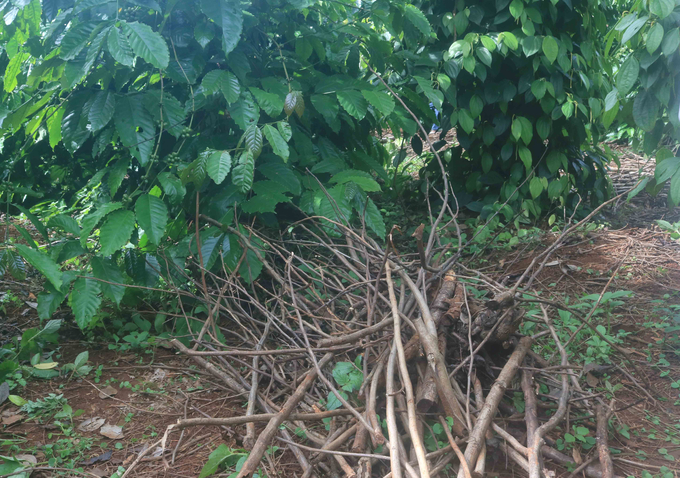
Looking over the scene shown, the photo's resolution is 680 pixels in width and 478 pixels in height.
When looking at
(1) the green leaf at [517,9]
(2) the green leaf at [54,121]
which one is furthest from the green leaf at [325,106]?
(1) the green leaf at [517,9]

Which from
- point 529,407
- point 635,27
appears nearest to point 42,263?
point 529,407

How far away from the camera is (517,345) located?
5.83 ft

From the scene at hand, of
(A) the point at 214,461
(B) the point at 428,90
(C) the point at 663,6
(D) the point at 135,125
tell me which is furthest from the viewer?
(B) the point at 428,90

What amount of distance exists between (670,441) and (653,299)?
1.09 meters

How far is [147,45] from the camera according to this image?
5.94 ft

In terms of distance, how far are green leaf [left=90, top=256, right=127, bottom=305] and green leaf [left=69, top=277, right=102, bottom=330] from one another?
4cm

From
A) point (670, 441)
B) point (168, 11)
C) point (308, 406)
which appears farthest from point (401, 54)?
point (670, 441)

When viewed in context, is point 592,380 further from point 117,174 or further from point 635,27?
point 117,174

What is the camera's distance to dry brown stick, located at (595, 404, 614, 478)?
1386mm

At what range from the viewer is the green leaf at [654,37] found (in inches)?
75.0

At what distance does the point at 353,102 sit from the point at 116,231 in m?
1.24

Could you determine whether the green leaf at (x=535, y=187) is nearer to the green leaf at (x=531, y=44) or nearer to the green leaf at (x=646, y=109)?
the green leaf at (x=531, y=44)

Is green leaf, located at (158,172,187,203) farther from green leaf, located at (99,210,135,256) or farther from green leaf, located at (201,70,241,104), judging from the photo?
green leaf, located at (201,70,241,104)

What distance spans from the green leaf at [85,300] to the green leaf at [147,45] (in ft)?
3.32
